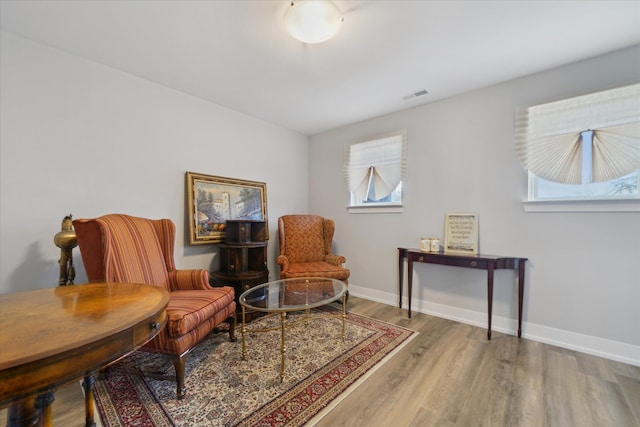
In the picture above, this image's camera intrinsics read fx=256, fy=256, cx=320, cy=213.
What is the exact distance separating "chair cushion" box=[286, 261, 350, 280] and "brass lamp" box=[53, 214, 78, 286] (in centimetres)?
188

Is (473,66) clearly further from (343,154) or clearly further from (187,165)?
(187,165)

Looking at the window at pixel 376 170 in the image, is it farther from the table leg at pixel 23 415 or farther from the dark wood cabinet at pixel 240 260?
the table leg at pixel 23 415

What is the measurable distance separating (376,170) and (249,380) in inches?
110

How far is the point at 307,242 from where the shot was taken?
11.9ft

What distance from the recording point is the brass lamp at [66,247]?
1902 mm

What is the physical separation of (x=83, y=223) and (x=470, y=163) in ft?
11.5

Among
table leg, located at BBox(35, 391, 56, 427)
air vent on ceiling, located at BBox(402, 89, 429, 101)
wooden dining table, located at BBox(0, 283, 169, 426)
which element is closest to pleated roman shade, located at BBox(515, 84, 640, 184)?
air vent on ceiling, located at BBox(402, 89, 429, 101)

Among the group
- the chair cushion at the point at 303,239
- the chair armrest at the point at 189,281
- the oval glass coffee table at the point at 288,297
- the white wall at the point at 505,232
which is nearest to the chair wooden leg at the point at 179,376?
the oval glass coffee table at the point at 288,297

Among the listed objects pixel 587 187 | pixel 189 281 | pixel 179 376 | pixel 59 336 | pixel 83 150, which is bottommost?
pixel 179 376

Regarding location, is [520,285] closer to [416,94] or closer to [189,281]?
[416,94]

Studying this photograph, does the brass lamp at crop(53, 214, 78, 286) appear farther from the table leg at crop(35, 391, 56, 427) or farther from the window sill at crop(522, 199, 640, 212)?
the window sill at crop(522, 199, 640, 212)

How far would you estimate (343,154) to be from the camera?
12.9ft

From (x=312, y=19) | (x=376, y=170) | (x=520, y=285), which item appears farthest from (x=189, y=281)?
(x=520, y=285)

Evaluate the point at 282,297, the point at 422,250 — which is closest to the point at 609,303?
the point at 422,250
